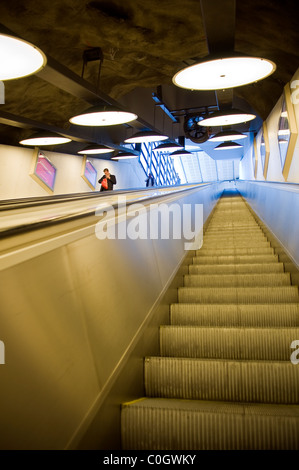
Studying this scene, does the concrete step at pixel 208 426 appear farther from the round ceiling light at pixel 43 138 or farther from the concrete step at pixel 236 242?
the round ceiling light at pixel 43 138

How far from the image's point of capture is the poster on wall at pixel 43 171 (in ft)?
39.5

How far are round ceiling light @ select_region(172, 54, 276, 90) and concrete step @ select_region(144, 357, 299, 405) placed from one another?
12.0ft

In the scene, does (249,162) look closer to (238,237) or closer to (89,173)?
(89,173)

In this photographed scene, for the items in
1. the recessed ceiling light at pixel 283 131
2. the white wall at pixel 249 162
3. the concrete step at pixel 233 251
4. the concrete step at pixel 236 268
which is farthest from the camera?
the white wall at pixel 249 162

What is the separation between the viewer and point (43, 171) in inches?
493

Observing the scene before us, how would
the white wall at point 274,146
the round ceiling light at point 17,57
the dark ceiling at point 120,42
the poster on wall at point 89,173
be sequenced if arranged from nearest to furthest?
1. the round ceiling light at point 17,57
2. the dark ceiling at point 120,42
3. the white wall at point 274,146
4. the poster on wall at point 89,173

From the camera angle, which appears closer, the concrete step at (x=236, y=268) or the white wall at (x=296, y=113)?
the concrete step at (x=236, y=268)

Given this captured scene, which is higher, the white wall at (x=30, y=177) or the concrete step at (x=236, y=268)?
the white wall at (x=30, y=177)

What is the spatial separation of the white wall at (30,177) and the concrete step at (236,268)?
8.52 metres

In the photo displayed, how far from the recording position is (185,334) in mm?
2543

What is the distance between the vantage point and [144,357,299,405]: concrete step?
6.42 ft

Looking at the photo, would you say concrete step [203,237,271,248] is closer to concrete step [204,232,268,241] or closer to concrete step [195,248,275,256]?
concrete step [204,232,268,241]

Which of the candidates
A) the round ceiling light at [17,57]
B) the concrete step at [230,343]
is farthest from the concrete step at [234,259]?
the round ceiling light at [17,57]
